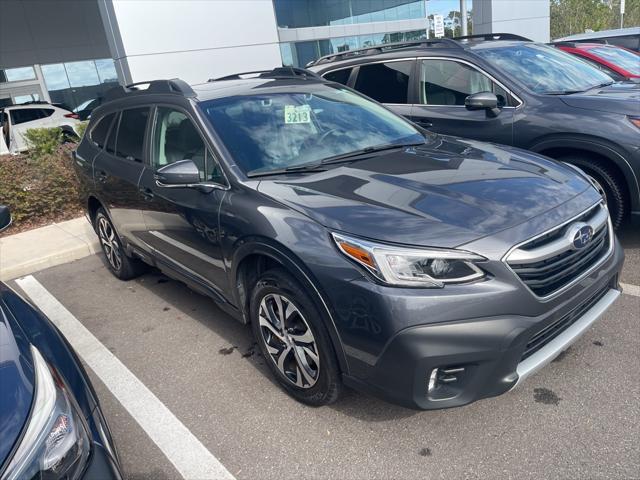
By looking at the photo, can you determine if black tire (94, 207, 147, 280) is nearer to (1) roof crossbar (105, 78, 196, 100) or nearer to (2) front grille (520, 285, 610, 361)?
(1) roof crossbar (105, 78, 196, 100)

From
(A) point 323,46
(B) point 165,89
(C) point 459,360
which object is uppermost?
(A) point 323,46

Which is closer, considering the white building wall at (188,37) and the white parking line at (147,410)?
the white parking line at (147,410)

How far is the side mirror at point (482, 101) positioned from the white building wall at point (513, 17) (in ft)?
48.6

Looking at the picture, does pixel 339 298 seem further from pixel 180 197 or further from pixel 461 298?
pixel 180 197

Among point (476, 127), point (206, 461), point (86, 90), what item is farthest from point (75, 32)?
point (206, 461)

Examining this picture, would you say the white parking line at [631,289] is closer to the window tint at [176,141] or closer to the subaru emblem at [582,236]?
the subaru emblem at [582,236]

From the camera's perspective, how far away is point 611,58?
7.66 m

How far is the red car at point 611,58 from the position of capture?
285 inches

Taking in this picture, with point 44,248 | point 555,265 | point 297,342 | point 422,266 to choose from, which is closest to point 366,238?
point 422,266

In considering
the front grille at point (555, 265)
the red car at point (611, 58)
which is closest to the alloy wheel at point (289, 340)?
the front grille at point (555, 265)

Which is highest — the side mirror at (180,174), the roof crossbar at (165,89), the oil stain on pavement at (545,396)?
the roof crossbar at (165,89)

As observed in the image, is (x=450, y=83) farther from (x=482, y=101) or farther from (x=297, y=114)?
(x=297, y=114)

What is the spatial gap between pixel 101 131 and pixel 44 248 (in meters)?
2.22

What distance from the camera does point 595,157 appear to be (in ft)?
14.6
